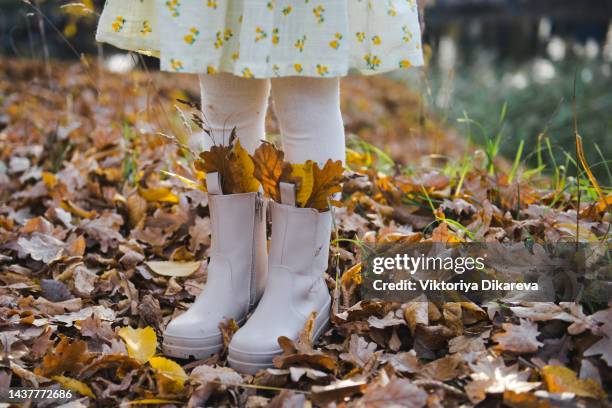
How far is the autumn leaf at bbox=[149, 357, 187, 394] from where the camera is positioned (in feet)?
3.69

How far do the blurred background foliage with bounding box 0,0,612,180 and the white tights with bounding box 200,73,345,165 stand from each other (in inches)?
21.5

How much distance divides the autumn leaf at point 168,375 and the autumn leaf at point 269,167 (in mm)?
394

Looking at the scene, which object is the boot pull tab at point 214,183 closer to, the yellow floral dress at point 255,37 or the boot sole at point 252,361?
the yellow floral dress at point 255,37

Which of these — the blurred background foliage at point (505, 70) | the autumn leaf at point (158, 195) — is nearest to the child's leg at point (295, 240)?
the blurred background foliage at point (505, 70)

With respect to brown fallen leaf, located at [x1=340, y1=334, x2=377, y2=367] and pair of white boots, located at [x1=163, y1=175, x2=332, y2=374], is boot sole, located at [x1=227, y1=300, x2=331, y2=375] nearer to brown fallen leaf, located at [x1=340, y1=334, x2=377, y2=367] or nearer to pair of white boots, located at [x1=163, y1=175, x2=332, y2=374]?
pair of white boots, located at [x1=163, y1=175, x2=332, y2=374]

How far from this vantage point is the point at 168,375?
3.72 feet

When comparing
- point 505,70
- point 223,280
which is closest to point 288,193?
point 223,280

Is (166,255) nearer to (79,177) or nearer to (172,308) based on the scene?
(172,308)

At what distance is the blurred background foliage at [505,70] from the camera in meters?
2.42

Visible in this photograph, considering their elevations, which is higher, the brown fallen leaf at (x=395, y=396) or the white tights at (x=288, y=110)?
the white tights at (x=288, y=110)

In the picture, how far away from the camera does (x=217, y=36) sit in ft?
3.63

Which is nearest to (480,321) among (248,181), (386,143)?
(248,181)

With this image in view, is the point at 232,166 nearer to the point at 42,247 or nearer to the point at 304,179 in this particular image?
the point at 304,179

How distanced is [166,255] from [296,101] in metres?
0.78
